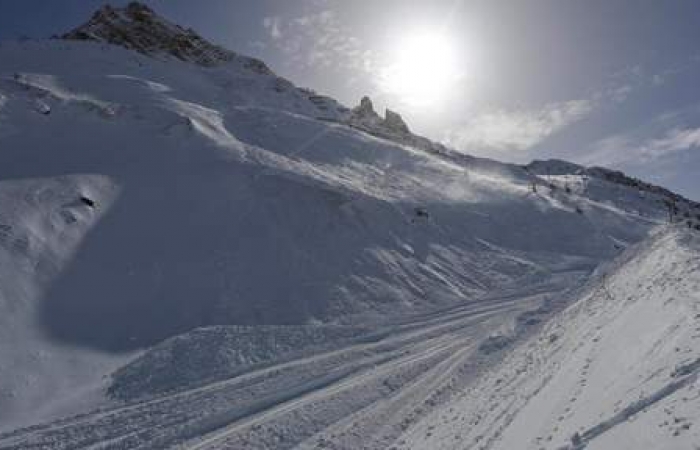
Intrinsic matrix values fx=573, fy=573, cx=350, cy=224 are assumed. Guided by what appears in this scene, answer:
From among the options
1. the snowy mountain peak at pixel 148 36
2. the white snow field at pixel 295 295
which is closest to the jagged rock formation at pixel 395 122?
the snowy mountain peak at pixel 148 36

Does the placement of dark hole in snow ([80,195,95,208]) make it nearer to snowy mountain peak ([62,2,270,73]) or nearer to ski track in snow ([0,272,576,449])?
ski track in snow ([0,272,576,449])

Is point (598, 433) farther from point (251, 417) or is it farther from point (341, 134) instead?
point (341, 134)

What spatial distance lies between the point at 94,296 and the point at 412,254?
14.4 m

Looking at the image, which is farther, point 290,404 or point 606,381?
point 290,404

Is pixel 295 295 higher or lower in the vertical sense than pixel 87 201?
lower

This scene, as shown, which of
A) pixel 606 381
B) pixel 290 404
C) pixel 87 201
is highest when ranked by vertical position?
pixel 87 201

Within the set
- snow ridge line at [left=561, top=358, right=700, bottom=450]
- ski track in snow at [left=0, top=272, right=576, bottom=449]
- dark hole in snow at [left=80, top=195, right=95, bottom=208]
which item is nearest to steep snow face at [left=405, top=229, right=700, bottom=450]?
snow ridge line at [left=561, top=358, right=700, bottom=450]

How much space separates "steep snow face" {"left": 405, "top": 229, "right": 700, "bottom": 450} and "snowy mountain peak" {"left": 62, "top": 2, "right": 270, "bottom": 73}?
56.8 metres

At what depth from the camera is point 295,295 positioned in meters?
22.0

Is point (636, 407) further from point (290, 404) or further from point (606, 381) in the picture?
point (290, 404)

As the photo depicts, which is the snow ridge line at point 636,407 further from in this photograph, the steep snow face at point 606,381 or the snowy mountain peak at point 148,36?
the snowy mountain peak at point 148,36

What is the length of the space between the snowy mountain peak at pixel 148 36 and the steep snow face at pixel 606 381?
56.8 metres

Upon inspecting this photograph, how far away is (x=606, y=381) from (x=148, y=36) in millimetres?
64986

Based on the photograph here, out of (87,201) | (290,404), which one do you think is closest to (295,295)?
(290,404)
